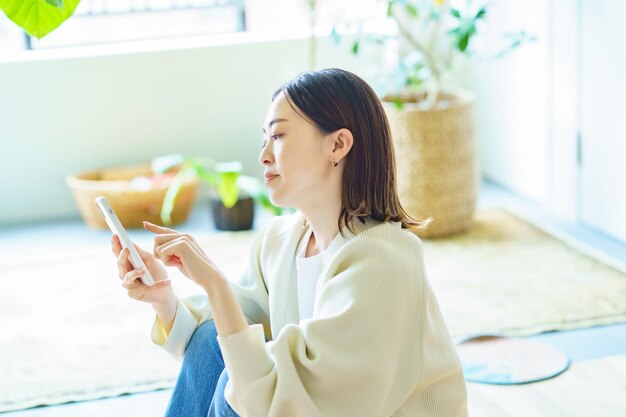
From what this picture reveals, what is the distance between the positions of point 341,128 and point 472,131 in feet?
6.57

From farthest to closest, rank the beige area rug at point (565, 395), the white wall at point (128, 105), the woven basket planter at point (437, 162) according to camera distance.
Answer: the white wall at point (128, 105), the woven basket planter at point (437, 162), the beige area rug at point (565, 395)

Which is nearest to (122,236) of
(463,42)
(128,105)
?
(463,42)

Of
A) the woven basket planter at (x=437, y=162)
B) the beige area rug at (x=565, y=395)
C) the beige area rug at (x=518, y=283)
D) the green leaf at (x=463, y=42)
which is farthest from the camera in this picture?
the woven basket planter at (x=437, y=162)

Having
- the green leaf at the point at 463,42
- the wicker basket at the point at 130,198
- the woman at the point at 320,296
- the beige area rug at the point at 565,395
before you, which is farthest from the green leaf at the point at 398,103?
the woman at the point at 320,296

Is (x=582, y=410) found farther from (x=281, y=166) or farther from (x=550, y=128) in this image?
(x=550, y=128)

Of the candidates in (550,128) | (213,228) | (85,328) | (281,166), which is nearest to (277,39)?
(213,228)

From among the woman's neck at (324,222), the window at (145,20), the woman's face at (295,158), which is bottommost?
the woman's neck at (324,222)

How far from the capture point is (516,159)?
3914 mm

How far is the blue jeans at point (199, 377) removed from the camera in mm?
1586

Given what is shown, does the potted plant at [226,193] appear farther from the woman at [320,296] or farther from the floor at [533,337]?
the woman at [320,296]

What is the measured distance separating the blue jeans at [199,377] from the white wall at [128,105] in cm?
245

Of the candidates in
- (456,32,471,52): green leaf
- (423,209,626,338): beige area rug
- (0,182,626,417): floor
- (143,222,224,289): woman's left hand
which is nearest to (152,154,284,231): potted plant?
(0,182,626,417): floor

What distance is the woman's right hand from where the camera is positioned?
4.94 ft

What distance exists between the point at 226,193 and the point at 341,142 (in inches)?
81.2
